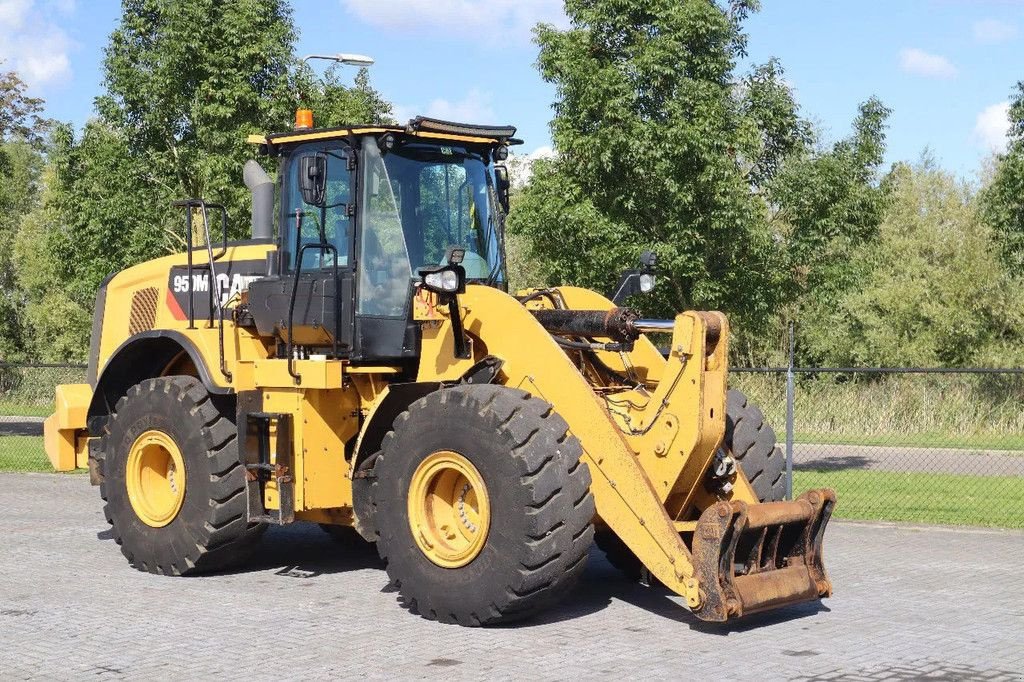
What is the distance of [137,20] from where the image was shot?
1925cm

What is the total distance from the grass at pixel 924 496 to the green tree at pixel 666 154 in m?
2.50

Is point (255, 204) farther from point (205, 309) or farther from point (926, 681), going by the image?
point (926, 681)

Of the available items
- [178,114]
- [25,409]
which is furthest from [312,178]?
[25,409]

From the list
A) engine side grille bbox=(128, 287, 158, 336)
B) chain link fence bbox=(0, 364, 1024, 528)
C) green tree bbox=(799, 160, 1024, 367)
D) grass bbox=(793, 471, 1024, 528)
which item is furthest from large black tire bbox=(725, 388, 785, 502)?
green tree bbox=(799, 160, 1024, 367)

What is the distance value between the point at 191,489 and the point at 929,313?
23.3m

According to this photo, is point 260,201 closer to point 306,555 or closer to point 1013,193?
point 306,555

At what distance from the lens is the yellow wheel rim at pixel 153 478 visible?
34.9 ft

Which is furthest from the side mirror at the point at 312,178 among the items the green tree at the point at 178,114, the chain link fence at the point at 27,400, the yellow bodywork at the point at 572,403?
the chain link fence at the point at 27,400

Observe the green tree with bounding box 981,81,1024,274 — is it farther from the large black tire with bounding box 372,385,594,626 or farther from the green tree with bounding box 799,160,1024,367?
the large black tire with bounding box 372,385,594,626

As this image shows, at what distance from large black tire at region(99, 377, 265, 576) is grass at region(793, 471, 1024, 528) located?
687cm

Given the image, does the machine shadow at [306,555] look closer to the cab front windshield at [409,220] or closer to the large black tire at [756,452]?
the cab front windshield at [409,220]

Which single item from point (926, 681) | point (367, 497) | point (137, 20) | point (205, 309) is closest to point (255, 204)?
point (205, 309)

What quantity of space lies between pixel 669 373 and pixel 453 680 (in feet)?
8.18

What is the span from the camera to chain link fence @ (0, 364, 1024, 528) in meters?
16.4
